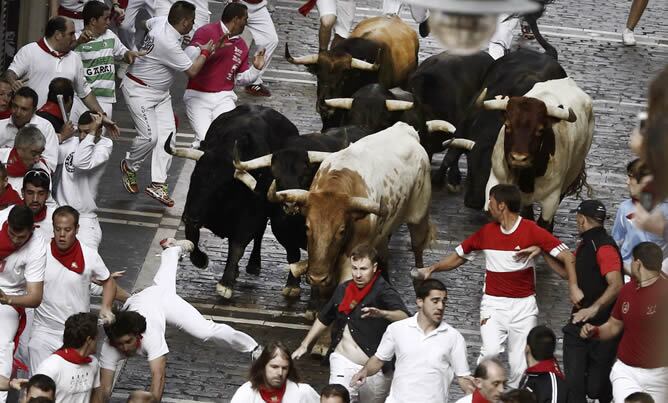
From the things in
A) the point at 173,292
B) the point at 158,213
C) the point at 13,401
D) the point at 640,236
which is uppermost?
the point at 640,236

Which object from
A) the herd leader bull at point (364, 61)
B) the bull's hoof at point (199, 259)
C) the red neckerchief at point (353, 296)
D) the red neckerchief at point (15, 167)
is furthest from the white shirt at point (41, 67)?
the red neckerchief at point (353, 296)

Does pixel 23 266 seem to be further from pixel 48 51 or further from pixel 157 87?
pixel 157 87

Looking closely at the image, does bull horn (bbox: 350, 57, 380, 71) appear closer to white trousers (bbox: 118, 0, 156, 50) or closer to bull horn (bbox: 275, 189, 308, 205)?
white trousers (bbox: 118, 0, 156, 50)

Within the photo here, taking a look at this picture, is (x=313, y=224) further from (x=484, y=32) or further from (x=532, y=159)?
(x=484, y=32)

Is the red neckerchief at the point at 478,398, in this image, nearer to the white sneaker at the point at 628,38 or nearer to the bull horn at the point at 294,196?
the bull horn at the point at 294,196

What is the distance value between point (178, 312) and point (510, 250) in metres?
2.74

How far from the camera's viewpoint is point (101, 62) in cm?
1515

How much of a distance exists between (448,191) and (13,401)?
769 cm

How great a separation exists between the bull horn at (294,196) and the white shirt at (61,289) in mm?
2066

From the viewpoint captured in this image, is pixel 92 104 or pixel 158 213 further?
pixel 158 213

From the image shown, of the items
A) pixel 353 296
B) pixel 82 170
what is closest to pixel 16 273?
pixel 82 170

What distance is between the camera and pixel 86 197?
12.7 m

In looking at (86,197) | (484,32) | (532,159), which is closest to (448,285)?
(532,159)

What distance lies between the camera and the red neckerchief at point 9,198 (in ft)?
35.8
